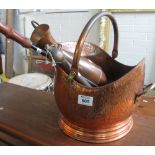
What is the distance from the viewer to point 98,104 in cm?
55

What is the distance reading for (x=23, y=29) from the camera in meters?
2.17

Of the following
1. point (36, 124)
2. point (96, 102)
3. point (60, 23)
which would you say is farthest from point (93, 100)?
point (60, 23)

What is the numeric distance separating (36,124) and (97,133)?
186 mm

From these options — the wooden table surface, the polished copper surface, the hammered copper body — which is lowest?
the wooden table surface

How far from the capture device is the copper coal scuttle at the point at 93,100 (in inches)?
21.3

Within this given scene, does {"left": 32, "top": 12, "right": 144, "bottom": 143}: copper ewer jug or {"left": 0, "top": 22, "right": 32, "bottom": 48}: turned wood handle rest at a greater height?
{"left": 0, "top": 22, "right": 32, "bottom": 48}: turned wood handle

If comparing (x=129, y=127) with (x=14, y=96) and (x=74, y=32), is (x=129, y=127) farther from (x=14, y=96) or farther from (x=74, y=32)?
(x=74, y=32)

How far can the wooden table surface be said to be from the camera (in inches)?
24.4

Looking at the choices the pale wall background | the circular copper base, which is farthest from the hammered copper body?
the pale wall background

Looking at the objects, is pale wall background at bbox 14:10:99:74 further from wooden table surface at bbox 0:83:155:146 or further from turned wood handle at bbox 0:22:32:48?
turned wood handle at bbox 0:22:32:48

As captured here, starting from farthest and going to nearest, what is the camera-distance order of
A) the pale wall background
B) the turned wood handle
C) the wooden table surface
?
1. the pale wall background
2. the wooden table surface
3. the turned wood handle

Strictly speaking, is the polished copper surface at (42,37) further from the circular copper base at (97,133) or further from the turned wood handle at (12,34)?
the circular copper base at (97,133)

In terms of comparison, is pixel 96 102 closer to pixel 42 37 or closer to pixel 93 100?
pixel 93 100

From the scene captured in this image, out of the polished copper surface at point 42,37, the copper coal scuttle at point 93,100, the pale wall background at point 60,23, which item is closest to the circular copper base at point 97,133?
the copper coal scuttle at point 93,100
